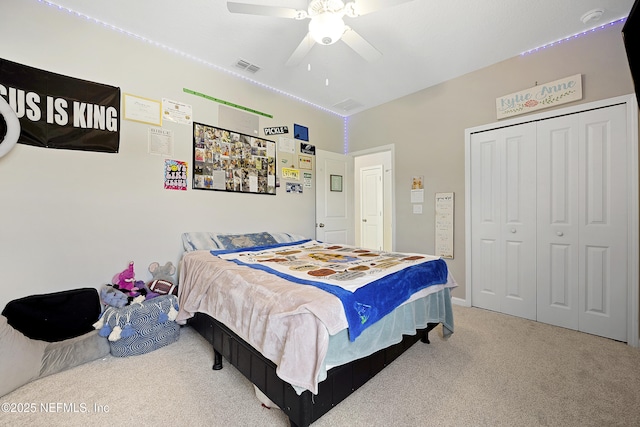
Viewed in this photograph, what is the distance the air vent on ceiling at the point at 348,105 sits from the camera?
381 cm

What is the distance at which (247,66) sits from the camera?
2.89 metres

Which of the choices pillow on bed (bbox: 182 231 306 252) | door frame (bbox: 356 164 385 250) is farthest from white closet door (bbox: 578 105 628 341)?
door frame (bbox: 356 164 385 250)

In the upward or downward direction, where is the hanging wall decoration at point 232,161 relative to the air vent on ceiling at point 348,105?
downward

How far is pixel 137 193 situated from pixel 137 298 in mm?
958

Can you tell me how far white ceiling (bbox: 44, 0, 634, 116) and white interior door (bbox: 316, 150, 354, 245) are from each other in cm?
121

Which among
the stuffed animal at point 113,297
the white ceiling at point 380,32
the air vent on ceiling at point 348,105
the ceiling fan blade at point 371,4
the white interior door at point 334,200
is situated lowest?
the stuffed animal at point 113,297

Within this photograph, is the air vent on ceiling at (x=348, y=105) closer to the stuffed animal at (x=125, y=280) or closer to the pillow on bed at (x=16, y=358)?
the stuffed animal at (x=125, y=280)

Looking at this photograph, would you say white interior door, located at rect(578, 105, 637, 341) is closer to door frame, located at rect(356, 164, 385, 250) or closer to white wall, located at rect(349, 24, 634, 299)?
white wall, located at rect(349, 24, 634, 299)

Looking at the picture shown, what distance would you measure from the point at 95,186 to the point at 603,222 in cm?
447

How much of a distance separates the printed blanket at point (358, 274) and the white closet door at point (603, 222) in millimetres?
1500

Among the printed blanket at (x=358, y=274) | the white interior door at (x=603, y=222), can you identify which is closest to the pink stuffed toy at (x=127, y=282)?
the printed blanket at (x=358, y=274)

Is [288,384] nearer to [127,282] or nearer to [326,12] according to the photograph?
[127,282]

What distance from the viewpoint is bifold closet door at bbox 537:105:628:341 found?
7.25 ft

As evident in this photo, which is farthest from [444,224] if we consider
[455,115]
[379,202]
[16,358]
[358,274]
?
[16,358]
